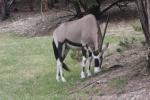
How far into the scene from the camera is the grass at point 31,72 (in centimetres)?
1026

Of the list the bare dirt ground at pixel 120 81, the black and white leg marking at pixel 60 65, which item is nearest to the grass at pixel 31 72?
the black and white leg marking at pixel 60 65

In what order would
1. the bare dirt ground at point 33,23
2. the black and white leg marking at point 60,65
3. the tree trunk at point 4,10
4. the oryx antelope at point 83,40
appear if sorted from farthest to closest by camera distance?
1. the tree trunk at point 4,10
2. the bare dirt ground at point 33,23
3. the black and white leg marking at point 60,65
4. the oryx antelope at point 83,40

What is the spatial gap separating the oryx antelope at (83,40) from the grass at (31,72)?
596mm

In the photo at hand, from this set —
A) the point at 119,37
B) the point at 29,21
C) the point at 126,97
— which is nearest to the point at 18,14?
the point at 29,21

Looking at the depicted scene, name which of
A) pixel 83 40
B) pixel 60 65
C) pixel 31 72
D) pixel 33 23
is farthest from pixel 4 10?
pixel 83 40

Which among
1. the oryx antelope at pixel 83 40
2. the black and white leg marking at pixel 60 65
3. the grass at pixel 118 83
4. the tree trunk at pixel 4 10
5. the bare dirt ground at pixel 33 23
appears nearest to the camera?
the grass at pixel 118 83

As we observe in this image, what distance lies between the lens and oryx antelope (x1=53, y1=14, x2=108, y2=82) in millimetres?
10883

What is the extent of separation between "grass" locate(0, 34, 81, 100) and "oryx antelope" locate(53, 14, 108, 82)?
1.95 ft

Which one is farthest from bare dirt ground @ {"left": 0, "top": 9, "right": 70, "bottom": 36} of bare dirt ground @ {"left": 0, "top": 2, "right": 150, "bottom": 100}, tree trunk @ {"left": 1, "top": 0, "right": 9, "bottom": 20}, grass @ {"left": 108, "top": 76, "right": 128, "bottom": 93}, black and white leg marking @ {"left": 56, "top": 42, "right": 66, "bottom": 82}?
grass @ {"left": 108, "top": 76, "right": 128, "bottom": 93}

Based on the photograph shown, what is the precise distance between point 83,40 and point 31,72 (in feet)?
9.01

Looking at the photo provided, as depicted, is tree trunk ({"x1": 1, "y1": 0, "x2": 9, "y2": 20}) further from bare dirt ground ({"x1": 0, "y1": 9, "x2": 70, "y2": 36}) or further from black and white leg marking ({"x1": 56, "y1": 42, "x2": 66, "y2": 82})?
black and white leg marking ({"x1": 56, "y1": 42, "x2": 66, "y2": 82})

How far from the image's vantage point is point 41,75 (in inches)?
496

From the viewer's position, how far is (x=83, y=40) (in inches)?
434

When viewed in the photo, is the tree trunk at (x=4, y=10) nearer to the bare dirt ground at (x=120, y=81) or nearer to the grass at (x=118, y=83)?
the bare dirt ground at (x=120, y=81)
